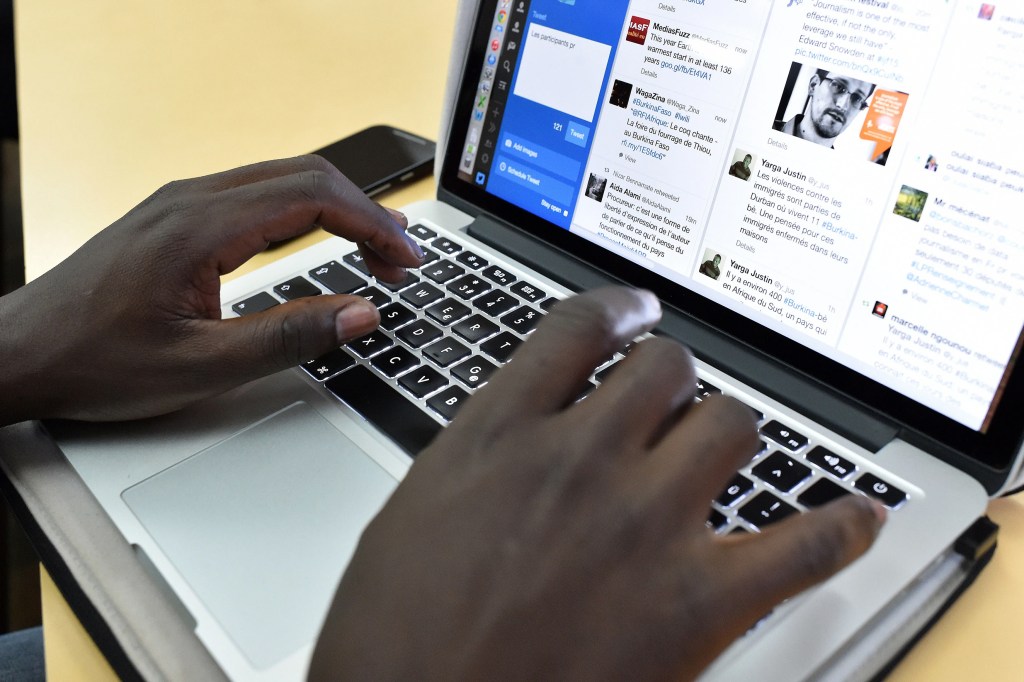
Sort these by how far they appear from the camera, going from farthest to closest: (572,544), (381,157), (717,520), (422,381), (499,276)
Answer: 1. (381,157)
2. (499,276)
3. (422,381)
4. (717,520)
5. (572,544)

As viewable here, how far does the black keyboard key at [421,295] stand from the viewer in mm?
602

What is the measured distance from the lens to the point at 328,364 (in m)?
0.55

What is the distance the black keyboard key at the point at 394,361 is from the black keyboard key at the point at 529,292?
10 cm

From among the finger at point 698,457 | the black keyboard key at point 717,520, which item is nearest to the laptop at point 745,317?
the black keyboard key at point 717,520

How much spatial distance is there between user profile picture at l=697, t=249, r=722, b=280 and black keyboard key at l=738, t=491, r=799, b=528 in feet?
0.55

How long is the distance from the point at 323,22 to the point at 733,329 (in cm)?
87

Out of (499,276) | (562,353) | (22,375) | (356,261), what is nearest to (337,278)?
(356,261)

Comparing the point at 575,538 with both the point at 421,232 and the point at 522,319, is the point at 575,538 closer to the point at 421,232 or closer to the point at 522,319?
the point at 522,319

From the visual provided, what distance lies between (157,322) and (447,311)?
197 mm

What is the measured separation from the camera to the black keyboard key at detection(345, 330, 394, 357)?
0.56m

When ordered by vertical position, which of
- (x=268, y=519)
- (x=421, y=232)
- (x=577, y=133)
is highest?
(x=577, y=133)

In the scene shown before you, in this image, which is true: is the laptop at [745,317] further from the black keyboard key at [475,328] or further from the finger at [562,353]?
the finger at [562,353]

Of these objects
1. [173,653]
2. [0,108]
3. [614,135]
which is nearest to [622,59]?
[614,135]

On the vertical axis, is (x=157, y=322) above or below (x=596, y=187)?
below
